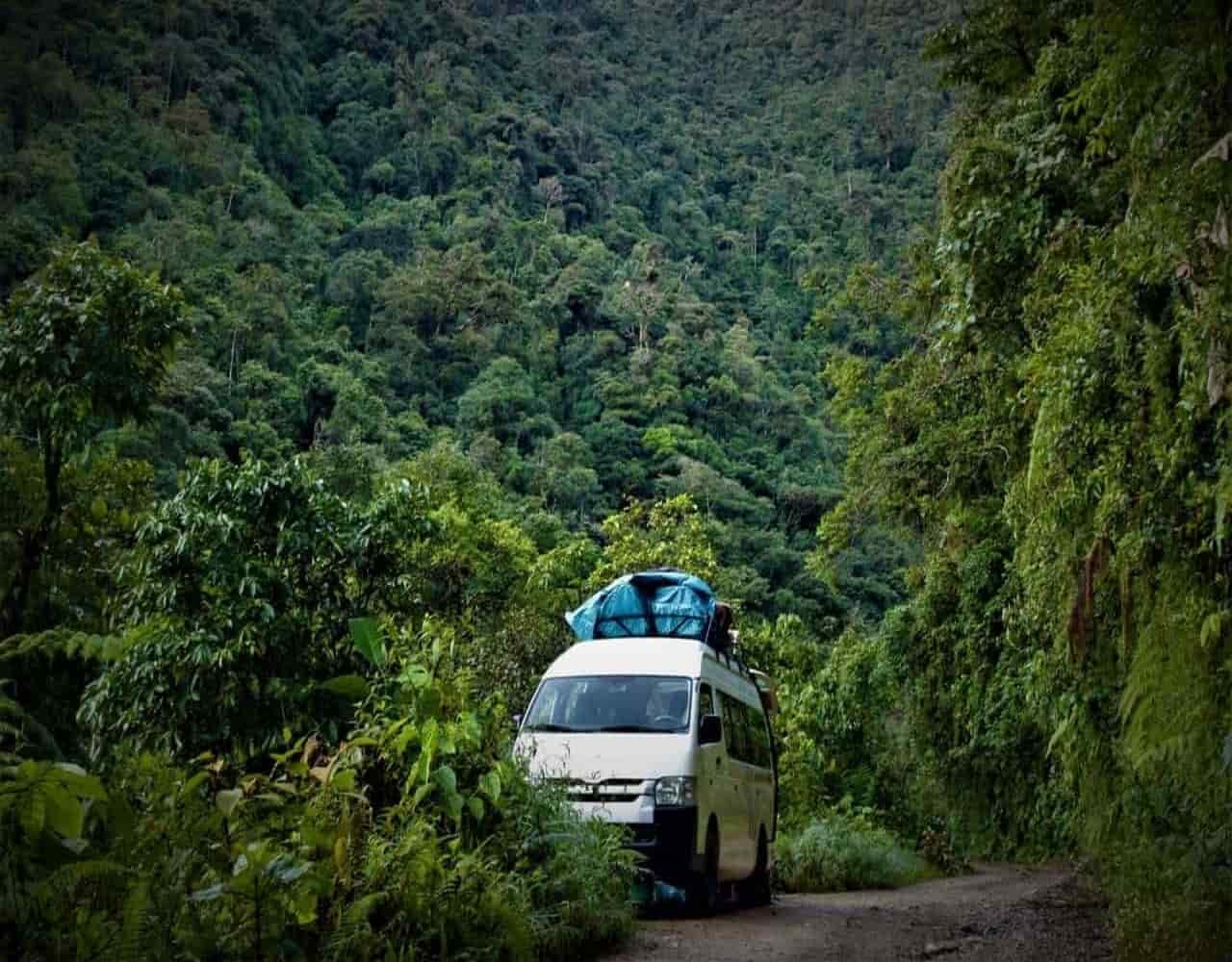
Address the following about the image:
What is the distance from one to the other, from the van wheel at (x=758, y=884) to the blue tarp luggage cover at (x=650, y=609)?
2456 millimetres

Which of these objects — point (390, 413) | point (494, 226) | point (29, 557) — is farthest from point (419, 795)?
point (494, 226)

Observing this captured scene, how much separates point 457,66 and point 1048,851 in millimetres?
127066

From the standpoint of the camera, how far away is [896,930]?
1164 cm

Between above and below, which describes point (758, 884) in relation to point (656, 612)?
below

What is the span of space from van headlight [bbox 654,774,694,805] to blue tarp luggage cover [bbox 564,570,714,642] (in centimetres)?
377

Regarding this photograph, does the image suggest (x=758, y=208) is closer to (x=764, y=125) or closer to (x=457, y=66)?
(x=764, y=125)

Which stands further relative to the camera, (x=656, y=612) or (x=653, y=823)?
(x=656, y=612)

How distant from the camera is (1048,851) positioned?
2441 centimetres

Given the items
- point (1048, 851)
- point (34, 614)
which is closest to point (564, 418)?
point (1048, 851)

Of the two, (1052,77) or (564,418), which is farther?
(564,418)

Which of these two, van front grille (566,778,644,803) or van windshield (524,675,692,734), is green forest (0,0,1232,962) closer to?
van front grille (566,778,644,803)

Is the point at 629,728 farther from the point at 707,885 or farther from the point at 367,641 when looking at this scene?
the point at 367,641

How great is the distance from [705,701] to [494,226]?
100287 millimetres

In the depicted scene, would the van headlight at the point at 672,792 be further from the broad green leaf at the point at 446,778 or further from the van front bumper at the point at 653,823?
the broad green leaf at the point at 446,778
